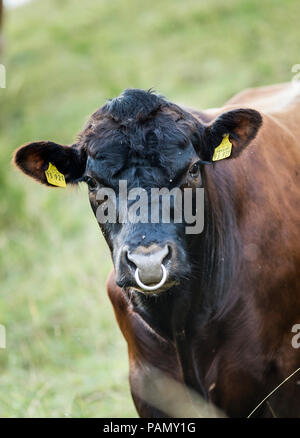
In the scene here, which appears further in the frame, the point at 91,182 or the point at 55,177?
the point at 55,177

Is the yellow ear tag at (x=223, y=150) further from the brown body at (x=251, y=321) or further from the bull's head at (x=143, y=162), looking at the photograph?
the brown body at (x=251, y=321)

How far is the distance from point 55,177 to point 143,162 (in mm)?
772

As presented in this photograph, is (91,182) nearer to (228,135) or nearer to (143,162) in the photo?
(143,162)

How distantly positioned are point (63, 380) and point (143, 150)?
3.50 metres

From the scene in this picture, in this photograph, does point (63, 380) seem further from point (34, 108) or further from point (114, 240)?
point (34, 108)

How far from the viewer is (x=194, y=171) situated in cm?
394

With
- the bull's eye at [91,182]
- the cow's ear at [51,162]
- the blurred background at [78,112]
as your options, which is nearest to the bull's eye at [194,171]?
the bull's eye at [91,182]

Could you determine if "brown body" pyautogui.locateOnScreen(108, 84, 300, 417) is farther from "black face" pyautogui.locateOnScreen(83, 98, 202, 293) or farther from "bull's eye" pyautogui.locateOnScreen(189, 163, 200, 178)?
"black face" pyautogui.locateOnScreen(83, 98, 202, 293)

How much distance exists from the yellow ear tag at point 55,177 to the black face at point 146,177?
0.69 feet

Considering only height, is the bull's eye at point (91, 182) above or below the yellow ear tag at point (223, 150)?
below

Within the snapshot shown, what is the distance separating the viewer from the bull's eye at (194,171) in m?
3.91

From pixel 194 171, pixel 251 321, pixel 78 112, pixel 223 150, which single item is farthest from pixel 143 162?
pixel 78 112

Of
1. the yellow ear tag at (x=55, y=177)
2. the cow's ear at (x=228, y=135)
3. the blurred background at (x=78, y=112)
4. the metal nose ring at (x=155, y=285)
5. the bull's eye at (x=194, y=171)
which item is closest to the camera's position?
the metal nose ring at (x=155, y=285)
